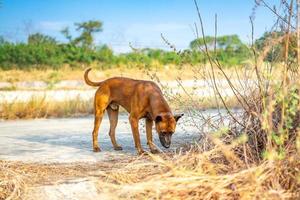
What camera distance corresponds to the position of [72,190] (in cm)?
551

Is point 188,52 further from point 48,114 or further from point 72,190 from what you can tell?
point 48,114

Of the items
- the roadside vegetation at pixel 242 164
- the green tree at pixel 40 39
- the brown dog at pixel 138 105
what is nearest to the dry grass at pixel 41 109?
the brown dog at pixel 138 105

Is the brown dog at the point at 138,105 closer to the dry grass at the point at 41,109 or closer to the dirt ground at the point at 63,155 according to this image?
the dirt ground at the point at 63,155

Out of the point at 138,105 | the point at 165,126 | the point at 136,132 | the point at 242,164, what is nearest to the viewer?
the point at 242,164

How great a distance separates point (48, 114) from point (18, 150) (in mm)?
6041

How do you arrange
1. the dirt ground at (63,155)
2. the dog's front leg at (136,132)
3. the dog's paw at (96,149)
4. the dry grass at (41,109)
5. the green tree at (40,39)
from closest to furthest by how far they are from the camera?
the dirt ground at (63,155), the dog's front leg at (136,132), the dog's paw at (96,149), the dry grass at (41,109), the green tree at (40,39)

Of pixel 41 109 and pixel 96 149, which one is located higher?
pixel 41 109

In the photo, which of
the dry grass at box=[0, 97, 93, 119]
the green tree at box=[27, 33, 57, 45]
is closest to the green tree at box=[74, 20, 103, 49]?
the green tree at box=[27, 33, 57, 45]

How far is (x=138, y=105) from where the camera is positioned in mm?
8156

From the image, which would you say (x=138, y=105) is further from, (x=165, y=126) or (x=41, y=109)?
(x=41, y=109)

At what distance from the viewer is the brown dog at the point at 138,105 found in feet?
25.1

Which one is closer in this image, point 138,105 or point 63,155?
point 63,155

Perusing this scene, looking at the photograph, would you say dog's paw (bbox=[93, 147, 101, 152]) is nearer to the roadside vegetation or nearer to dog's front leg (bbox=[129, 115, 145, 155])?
dog's front leg (bbox=[129, 115, 145, 155])

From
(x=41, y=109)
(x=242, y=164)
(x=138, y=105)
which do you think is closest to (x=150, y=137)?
(x=138, y=105)
